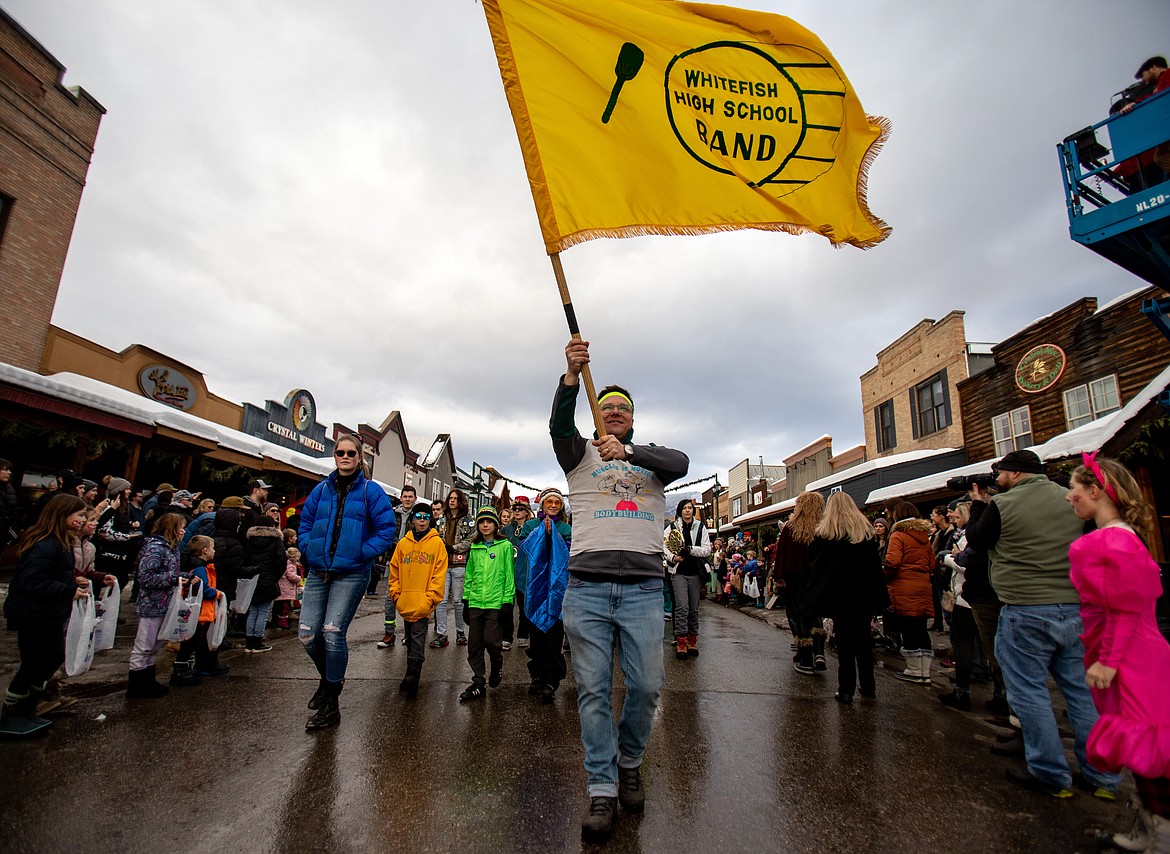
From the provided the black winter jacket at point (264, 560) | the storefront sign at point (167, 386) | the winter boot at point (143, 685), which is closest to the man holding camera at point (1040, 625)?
the winter boot at point (143, 685)

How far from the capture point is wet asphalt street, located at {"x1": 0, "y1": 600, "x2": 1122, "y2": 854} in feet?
8.46

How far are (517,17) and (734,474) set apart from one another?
1679 inches

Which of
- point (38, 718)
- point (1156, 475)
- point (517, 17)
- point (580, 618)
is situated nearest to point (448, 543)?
point (38, 718)

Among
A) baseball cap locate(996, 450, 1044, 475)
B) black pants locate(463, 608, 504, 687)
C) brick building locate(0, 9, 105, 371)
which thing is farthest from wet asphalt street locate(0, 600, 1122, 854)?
brick building locate(0, 9, 105, 371)

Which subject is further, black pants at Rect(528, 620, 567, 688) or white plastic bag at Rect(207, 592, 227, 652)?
white plastic bag at Rect(207, 592, 227, 652)

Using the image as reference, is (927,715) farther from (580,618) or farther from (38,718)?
(38,718)

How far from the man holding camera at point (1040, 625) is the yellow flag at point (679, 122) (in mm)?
1976

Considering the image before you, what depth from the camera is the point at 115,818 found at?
2637mm

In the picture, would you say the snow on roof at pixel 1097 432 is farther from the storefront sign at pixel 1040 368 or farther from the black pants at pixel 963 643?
the storefront sign at pixel 1040 368

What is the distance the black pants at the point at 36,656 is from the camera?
3.66 m

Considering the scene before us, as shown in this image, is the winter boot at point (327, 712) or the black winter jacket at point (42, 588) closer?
the black winter jacket at point (42, 588)

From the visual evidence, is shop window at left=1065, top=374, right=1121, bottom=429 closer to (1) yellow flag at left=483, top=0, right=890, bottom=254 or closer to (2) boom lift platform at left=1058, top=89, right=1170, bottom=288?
(2) boom lift platform at left=1058, top=89, right=1170, bottom=288

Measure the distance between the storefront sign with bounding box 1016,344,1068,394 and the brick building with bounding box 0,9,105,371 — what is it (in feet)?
75.9

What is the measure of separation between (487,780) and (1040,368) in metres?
16.8
